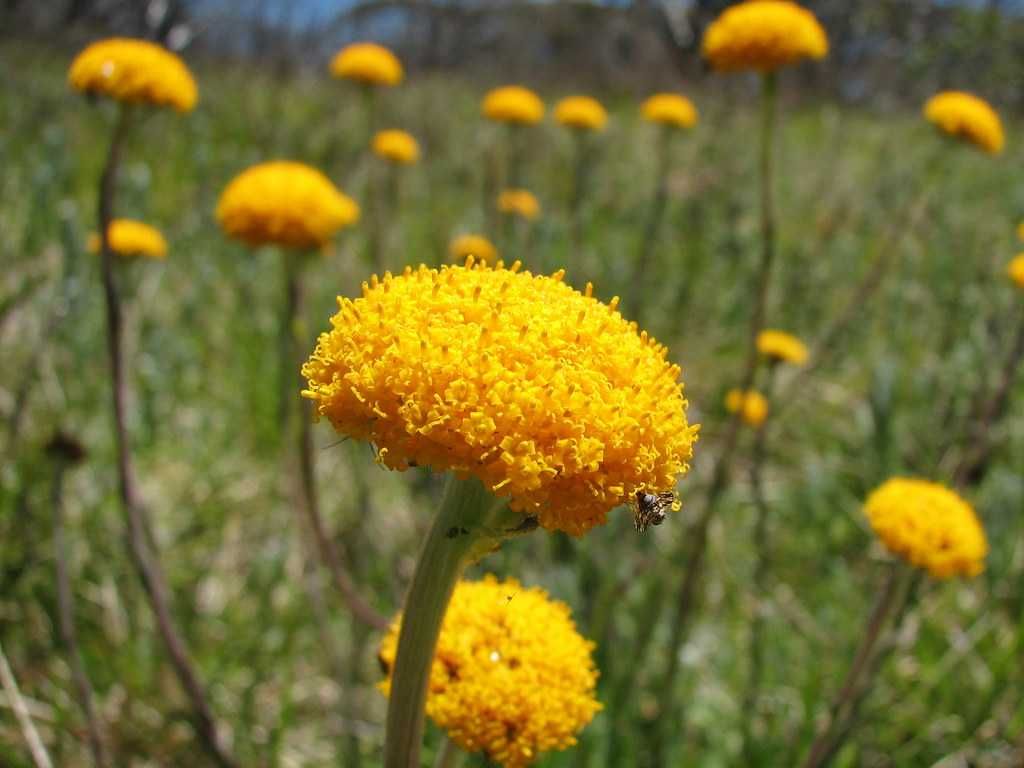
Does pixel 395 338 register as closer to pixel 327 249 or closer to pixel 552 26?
pixel 327 249

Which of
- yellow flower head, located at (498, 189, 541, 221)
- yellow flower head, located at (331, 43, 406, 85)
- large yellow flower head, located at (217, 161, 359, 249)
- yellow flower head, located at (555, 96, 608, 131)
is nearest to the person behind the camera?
large yellow flower head, located at (217, 161, 359, 249)

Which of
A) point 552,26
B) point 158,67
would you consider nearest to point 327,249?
point 158,67

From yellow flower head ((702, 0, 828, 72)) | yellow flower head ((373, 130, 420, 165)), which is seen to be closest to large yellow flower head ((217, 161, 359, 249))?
yellow flower head ((702, 0, 828, 72))

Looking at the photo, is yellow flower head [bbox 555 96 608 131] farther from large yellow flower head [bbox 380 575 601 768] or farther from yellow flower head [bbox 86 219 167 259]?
large yellow flower head [bbox 380 575 601 768]

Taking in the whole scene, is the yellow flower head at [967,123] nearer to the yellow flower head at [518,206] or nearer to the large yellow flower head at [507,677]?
the yellow flower head at [518,206]

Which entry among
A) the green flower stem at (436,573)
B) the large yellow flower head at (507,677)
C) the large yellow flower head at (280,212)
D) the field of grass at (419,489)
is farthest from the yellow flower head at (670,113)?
the green flower stem at (436,573)

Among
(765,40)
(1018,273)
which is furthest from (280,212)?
(1018,273)
